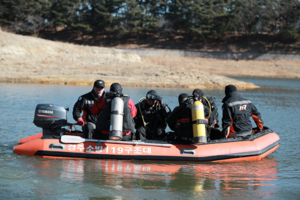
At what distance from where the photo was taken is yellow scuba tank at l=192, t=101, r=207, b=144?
6059 mm

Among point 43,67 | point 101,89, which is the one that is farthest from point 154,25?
point 101,89

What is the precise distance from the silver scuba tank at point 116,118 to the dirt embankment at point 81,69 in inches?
639

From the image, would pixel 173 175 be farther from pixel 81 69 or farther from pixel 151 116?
pixel 81 69

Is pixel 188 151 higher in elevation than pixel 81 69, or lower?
lower

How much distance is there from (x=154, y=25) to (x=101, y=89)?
159ft

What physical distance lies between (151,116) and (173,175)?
4.47 feet

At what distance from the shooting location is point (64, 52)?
30.6 metres

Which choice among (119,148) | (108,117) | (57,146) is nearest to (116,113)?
(108,117)

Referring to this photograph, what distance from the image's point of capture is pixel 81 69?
2588 cm

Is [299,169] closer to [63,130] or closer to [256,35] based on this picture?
[63,130]

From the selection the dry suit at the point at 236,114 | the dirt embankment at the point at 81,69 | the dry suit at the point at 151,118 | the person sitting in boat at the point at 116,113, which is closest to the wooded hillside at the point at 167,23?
the dirt embankment at the point at 81,69

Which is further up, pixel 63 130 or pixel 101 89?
pixel 101 89

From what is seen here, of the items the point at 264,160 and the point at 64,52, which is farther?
the point at 64,52

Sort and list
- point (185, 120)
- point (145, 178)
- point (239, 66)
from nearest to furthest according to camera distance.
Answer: point (145, 178) → point (185, 120) → point (239, 66)
